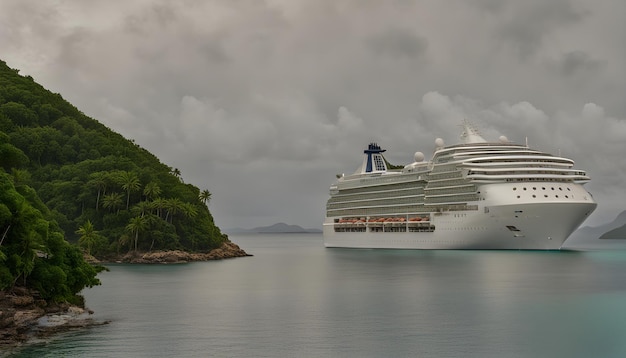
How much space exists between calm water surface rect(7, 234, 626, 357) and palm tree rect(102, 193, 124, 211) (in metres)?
34.5

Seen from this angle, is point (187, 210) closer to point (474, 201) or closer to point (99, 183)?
point (99, 183)

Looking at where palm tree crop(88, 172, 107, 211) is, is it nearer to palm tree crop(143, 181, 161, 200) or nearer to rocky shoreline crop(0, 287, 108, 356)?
palm tree crop(143, 181, 161, 200)

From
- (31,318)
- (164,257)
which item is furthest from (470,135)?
(31,318)

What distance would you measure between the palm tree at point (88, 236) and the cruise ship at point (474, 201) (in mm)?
53420

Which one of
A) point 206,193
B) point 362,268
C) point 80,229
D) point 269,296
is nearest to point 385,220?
point 206,193

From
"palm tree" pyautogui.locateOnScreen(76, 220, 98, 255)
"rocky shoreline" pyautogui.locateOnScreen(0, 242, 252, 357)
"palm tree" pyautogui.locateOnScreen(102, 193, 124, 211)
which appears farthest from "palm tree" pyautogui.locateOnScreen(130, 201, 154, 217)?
"rocky shoreline" pyautogui.locateOnScreen(0, 242, 252, 357)

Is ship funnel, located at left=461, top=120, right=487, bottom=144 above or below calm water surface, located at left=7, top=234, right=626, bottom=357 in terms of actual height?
above

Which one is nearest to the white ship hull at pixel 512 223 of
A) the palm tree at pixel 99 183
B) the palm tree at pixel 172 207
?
the palm tree at pixel 172 207

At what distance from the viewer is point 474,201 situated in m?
105

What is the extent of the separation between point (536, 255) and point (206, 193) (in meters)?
67.0

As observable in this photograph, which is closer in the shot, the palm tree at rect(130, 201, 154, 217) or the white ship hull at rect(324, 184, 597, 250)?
the white ship hull at rect(324, 184, 597, 250)

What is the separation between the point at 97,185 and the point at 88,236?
13660 mm

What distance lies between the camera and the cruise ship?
3907 inches

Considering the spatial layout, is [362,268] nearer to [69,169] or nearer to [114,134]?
[69,169]
